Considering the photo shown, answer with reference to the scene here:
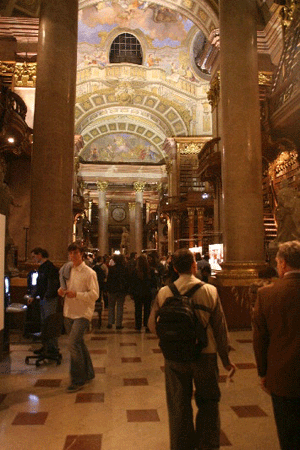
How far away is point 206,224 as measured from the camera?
950 inches

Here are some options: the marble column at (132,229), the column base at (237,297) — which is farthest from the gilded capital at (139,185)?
the column base at (237,297)

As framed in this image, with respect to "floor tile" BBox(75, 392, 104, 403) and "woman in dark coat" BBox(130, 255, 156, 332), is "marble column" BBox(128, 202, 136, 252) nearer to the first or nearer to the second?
"woman in dark coat" BBox(130, 255, 156, 332)

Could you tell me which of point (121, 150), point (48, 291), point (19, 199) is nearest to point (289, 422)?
point (48, 291)

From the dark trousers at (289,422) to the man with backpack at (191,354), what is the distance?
444mm

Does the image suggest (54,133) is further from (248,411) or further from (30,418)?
(248,411)

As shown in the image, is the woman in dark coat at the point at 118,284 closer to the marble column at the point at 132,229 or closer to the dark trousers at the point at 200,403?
the dark trousers at the point at 200,403

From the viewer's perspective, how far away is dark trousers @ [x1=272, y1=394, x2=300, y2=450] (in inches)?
71.3

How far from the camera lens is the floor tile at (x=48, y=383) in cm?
402

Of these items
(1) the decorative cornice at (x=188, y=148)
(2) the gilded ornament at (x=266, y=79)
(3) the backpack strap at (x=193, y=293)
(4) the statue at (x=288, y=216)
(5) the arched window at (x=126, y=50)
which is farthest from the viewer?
(1) the decorative cornice at (x=188, y=148)

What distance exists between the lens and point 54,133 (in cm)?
723

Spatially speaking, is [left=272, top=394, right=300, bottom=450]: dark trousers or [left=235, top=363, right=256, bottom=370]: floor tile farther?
[left=235, top=363, right=256, bottom=370]: floor tile

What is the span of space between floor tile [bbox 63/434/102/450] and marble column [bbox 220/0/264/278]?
481 centimetres

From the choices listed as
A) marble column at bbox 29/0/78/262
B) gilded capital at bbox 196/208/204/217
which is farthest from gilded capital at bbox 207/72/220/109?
gilded capital at bbox 196/208/204/217

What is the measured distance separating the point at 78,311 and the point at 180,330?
2.10 meters
